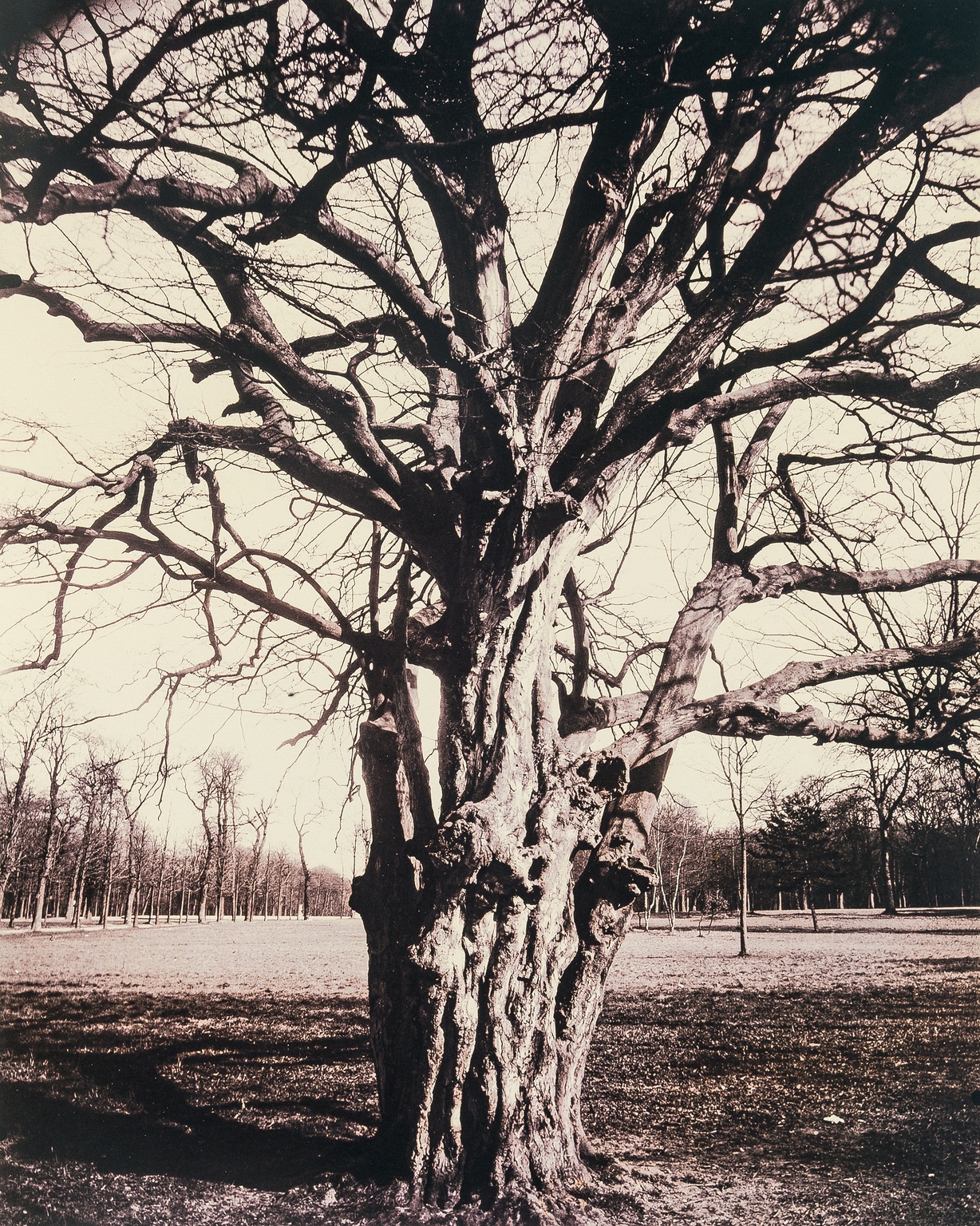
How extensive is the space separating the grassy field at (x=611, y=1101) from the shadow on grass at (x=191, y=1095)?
0.09 feet

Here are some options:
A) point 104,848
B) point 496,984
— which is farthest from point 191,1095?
point 104,848

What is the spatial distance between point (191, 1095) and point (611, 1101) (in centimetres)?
357

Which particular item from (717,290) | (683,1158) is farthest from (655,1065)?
(717,290)

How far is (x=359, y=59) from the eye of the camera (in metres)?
3.64

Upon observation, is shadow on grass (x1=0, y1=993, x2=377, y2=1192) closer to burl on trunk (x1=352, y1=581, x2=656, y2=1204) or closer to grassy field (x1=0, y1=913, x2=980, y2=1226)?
grassy field (x1=0, y1=913, x2=980, y2=1226)

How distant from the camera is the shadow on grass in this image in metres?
4.70

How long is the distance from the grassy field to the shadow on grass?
27 millimetres

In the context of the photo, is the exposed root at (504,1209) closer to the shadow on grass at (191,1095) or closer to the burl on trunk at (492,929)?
the burl on trunk at (492,929)

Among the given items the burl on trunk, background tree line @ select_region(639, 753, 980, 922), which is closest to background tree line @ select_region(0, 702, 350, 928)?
the burl on trunk

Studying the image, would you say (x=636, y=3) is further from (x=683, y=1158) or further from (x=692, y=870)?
(x=692, y=870)

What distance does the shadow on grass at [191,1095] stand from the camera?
15.4 ft

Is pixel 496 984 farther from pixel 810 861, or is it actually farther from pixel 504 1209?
pixel 810 861

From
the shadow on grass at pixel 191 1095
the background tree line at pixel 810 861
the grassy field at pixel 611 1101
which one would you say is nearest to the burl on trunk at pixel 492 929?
the grassy field at pixel 611 1101

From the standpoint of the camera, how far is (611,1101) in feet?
20.2
